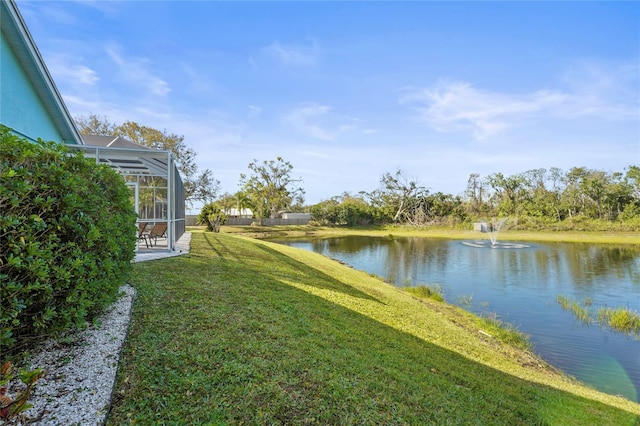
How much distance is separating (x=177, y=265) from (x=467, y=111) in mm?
13895

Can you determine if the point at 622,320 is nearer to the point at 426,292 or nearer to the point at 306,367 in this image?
the point at 426,292

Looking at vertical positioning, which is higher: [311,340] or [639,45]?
[639,45]

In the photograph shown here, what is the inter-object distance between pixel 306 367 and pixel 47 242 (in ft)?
7.89

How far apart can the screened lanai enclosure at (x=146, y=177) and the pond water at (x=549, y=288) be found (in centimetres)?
853

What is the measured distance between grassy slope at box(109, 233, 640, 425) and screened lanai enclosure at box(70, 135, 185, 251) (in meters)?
2.23

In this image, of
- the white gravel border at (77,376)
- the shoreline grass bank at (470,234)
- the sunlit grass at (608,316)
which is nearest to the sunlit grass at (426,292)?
the sunlit grass at (608,316)

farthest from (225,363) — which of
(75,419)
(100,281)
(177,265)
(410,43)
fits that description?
(410,43)

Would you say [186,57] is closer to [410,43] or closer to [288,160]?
[410,43]

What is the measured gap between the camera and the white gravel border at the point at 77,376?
79.7 inches

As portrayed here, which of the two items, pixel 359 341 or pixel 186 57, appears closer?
pixel 359 341

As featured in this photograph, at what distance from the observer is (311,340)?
397 centimetres

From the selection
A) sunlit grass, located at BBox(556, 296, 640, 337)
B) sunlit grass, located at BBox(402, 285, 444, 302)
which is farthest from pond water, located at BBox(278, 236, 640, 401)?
sunlit grass, located at BBox(402, 285, 444, 302)

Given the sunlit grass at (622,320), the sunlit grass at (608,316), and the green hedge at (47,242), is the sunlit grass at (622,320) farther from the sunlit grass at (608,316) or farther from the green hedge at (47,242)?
the green hedge at (47,242)

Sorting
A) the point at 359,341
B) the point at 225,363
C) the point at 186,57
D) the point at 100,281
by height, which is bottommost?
the point at 359,341
